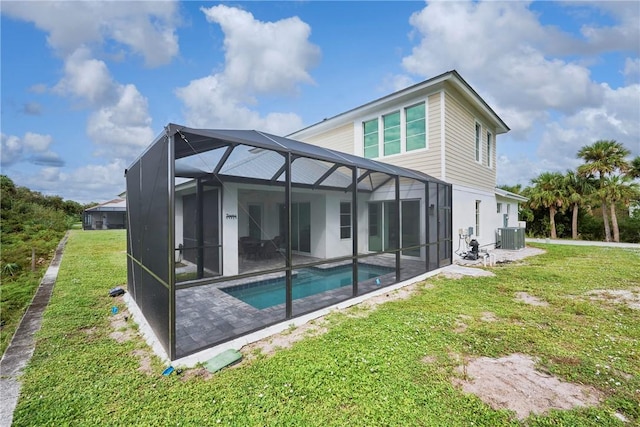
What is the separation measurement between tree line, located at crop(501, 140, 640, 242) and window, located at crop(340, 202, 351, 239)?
49.7 ft

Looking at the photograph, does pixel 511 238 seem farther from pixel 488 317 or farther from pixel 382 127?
pixel 488 317

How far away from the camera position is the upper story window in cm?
931

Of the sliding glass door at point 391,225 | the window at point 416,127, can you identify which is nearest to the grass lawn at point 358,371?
the sliding glass door at point 391,225

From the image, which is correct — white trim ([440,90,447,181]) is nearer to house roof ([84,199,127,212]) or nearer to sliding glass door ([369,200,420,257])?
sliding glass door ([369,200,420,257])

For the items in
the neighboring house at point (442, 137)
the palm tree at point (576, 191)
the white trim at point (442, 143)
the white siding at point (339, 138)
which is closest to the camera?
the white trim at point (442, 143)

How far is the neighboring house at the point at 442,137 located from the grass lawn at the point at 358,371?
17.5 feet

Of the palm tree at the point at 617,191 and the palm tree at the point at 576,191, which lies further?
the palm tree at the point at 576,191

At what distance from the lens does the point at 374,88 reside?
37.5 feet

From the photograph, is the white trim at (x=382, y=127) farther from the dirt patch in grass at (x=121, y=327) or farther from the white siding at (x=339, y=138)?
the dirt patch in grass at (x=121, y=327)

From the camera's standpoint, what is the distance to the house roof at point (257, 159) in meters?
3.75

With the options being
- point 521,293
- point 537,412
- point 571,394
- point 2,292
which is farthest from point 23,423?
point 521,293

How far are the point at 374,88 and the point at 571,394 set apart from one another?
11259mm

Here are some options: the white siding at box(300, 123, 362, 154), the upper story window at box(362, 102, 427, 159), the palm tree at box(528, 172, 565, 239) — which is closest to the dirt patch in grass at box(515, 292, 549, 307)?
the upper story window at box(362, 102, 427, 159)

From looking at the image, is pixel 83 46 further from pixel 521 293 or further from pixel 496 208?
pixel 496 208
